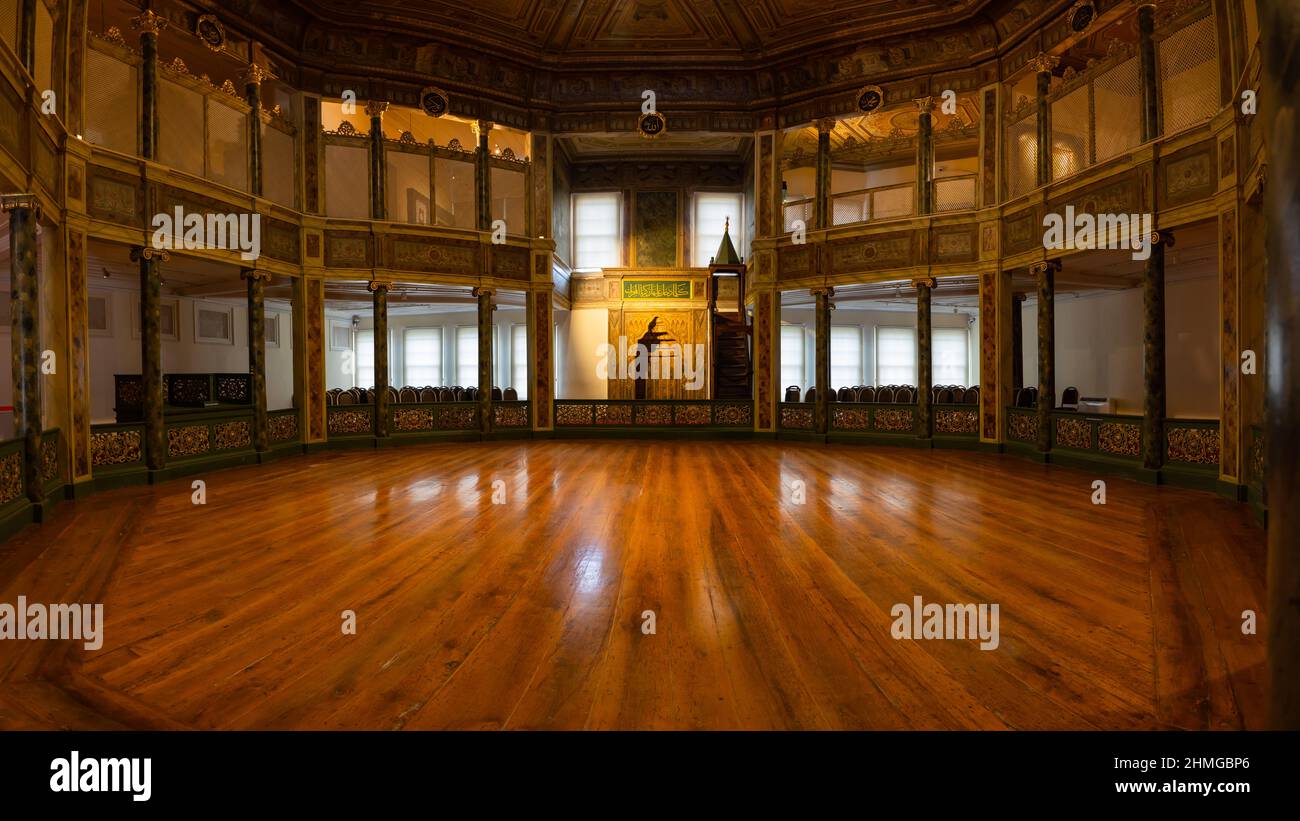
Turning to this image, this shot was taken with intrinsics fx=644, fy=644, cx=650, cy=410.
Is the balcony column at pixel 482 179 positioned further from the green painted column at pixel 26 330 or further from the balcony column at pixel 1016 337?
the balcony column at pixel 1016 337

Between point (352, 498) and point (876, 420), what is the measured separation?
9.30 m

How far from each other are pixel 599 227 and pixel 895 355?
910 cm

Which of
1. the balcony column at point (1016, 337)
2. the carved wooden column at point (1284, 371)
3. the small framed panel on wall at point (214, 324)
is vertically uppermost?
the small framed panel on wall at point (214, 324)

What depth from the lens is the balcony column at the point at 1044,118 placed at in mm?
9688

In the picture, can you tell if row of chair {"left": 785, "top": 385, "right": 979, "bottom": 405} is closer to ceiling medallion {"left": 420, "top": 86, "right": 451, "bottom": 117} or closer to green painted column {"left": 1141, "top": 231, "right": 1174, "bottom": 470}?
green painted column {"left": 1141, "top": 231, "right": 1174, "bottom": 470}

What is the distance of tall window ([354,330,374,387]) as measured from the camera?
1848 centimetres

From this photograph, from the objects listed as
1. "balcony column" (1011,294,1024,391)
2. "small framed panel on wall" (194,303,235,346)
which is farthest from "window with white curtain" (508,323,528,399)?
"balcony column" (1011,294,1024,391)

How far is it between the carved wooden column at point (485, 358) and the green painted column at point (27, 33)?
7.37m

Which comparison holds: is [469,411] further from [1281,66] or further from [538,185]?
[1281,66]

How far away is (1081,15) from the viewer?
8898 millimetres

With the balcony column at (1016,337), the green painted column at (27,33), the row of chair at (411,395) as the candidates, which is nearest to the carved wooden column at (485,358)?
the row of chair at (411,395)

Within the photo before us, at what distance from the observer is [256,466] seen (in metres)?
9.62

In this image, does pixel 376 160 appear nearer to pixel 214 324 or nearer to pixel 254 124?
pixel 254 124

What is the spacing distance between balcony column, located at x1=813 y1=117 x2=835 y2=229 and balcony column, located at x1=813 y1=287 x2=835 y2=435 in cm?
139
